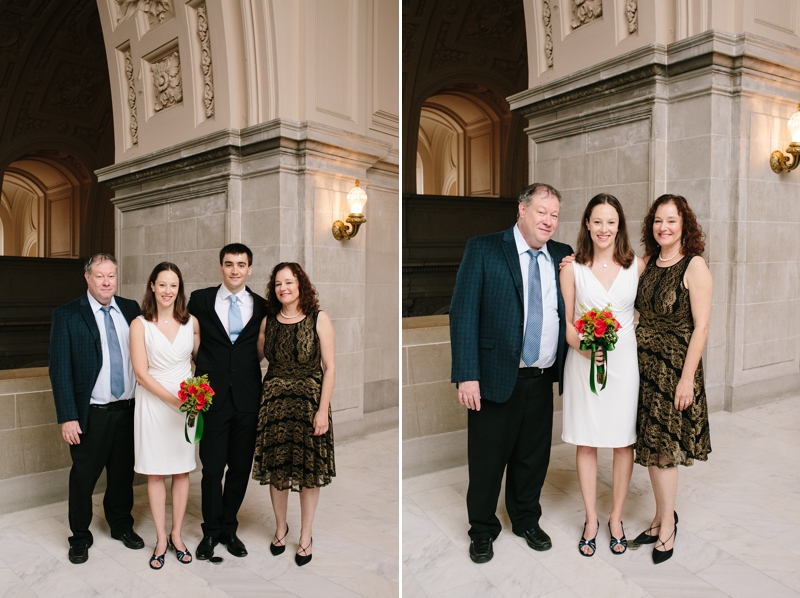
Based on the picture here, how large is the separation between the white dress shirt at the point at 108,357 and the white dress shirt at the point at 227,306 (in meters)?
0.59

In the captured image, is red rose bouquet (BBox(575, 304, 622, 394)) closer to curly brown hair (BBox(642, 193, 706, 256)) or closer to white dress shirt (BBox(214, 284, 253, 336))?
curly brown hair (BBox(642, 193, 706, 256))

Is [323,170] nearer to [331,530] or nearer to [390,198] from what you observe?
[390,198]

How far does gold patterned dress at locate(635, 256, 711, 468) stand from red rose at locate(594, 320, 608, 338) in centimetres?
47

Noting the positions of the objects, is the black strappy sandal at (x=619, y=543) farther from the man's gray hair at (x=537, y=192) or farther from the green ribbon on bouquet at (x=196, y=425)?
the green ribbon on bouquet at (x=196, y=425)

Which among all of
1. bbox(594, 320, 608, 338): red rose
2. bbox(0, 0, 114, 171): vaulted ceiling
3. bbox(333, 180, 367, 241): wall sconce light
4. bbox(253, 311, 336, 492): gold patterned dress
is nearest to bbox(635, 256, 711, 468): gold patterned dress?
bbox(594, 320, 608, 338): red rose

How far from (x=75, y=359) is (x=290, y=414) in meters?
1.39

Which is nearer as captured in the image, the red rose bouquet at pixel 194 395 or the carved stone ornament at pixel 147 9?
the red rose bouquet at pixel 194 395

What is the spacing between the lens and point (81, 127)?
1444 centimetres

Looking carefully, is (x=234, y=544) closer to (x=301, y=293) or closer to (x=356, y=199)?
(x=301, y=293)

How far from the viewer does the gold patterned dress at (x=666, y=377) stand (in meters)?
3.54

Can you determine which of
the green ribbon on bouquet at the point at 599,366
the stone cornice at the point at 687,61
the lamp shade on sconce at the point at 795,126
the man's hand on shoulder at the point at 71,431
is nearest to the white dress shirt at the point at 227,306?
the man's hand on shoulder at the point at 71,431

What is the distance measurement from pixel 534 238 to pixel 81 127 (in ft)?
45.6

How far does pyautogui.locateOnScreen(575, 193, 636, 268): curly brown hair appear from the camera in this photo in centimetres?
350

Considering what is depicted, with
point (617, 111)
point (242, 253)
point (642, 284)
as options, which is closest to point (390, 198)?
point (617, 111)
